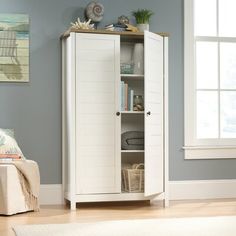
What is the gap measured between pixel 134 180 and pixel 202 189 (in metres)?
0.89

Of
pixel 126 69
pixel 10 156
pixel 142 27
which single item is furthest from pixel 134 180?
pixel 142 27

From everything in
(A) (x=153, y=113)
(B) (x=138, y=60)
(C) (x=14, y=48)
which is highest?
(C) (x=14, y=48)

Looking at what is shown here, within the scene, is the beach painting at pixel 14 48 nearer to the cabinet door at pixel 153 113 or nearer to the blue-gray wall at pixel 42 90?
the blue-gray wall at pixel 42 90

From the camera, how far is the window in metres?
6.12

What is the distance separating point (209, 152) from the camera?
6141 millimetres

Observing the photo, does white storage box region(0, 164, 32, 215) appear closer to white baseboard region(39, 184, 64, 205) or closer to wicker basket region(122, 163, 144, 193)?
white baseboard region(39, 184, 64, 205)

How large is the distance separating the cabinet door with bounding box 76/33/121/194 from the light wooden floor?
0.22 metres

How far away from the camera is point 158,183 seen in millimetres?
5602

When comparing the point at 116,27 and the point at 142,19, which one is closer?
the point at 116,27

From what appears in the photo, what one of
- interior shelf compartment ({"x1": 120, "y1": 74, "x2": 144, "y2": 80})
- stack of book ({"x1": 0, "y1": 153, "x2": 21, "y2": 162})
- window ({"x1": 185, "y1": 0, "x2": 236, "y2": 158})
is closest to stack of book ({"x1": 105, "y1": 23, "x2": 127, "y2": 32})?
interior shelf compartment ({"x1": 120, "y1": 74, "x2": 144, "y2": 80})

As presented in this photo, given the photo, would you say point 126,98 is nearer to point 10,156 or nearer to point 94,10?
point 94,10

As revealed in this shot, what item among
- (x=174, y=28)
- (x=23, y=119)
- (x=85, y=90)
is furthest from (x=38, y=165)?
(x=174, y=28)

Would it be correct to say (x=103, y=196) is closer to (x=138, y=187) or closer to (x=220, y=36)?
(x=138, y=187)

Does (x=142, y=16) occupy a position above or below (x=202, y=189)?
above
